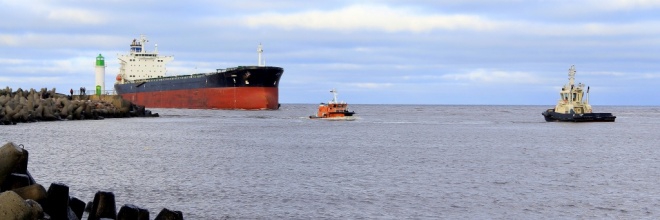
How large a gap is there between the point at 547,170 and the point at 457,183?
21.4ft

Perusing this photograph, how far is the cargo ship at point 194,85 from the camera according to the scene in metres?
90.4

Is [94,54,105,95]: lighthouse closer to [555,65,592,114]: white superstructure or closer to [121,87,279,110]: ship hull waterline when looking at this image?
[121,87,279,110]: ship hull waterline

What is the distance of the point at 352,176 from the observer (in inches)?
1032

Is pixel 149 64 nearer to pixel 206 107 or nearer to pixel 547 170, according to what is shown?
pixel 206 107

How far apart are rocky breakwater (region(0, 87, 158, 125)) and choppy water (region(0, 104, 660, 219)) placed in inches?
500

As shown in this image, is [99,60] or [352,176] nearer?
[352,176]

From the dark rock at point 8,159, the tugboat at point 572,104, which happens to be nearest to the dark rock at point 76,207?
the dark rock at point 8,159

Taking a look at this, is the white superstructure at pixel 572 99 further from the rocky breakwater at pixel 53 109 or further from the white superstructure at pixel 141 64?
the white superstructure at pixel 141 64

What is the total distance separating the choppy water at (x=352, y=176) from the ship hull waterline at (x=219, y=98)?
149 feet

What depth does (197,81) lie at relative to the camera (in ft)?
313

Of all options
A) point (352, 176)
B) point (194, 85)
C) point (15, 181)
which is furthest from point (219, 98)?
point (15, 181)

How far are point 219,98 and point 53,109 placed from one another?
1146 inches

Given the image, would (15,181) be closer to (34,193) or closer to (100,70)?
(34,193)

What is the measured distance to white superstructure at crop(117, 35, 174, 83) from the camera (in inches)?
4613
